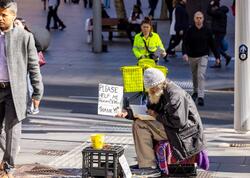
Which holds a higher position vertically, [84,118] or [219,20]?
[219,20]

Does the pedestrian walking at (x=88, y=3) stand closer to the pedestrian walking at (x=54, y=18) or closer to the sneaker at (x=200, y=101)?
the pedestrian walking at (x=54, y=18)

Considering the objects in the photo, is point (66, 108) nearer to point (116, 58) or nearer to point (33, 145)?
point (33, 145)

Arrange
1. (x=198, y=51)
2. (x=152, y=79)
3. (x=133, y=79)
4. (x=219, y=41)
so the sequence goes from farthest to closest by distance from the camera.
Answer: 1. (x=219, y=41)
2. (x=198, y=51)
3. (x=133, y=79)
4. (x=152, y=79)

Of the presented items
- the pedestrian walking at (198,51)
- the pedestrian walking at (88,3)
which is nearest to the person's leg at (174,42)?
the pedestrian walking at (198,51)

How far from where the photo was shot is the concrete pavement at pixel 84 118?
10.1 meters

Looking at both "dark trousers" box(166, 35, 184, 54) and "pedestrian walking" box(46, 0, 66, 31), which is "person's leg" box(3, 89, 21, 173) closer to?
"dark trousers" box(166, 35, 184, 54)

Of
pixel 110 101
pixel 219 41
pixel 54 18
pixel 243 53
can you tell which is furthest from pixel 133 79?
pixel 54 18

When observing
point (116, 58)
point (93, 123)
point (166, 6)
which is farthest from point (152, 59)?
point (166, 6)

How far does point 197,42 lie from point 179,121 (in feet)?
22.3

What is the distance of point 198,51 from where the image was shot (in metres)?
15.1

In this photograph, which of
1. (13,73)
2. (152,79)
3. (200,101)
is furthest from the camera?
(200,101)

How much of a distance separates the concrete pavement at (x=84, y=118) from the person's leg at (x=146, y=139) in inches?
29.9

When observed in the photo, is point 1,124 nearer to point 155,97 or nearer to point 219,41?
point 155,97

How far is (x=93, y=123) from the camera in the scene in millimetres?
13500
